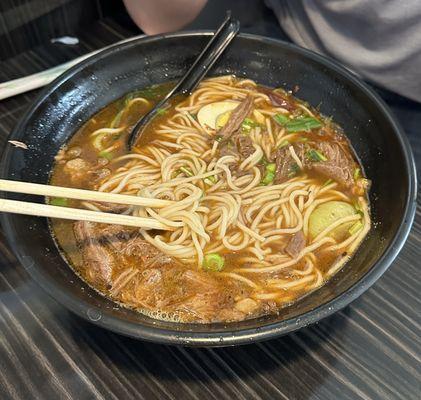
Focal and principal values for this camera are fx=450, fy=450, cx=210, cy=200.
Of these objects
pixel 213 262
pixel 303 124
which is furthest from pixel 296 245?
pixel 303 124

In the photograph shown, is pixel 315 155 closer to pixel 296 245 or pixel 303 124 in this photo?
pixel 303 124

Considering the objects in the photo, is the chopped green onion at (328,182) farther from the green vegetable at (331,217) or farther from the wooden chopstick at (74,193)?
the wooden chopstick at (74,193)

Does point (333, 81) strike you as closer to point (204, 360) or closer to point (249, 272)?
point (249, 272)

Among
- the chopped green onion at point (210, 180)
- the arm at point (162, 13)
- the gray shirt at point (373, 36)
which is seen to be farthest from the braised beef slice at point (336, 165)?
the arm at point (162, 13)

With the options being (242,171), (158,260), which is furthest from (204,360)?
(242,171)

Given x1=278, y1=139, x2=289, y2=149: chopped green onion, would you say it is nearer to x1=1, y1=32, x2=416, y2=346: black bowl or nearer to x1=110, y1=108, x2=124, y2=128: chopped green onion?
x1=1, y1=32, x2=416, y2=346: black bowl

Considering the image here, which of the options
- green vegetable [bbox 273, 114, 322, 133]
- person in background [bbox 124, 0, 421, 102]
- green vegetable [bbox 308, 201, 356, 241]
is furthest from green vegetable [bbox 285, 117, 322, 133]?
person in background [bbox 124, 0, 421, 102]
